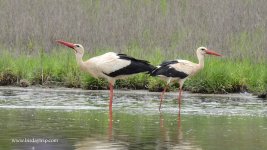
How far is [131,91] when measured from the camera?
1883 cm

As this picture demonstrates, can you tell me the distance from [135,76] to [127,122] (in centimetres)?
639

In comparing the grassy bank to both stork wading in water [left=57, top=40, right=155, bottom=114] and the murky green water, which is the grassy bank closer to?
the murky green water

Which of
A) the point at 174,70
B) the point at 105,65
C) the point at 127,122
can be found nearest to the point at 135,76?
the point at 174,70

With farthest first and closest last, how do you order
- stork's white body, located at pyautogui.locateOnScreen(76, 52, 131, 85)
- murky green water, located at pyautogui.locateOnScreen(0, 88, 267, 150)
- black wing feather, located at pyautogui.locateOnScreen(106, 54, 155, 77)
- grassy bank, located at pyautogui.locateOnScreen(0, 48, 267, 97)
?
A: grassy bank, located at pyautogui.locateOnScreen(0, 48, 267, 97), stork's white body, located at pyautogui.locateOnScreen(76, 52, 131, 85), black wing feather, located at pyautogui.locateOnScreen(106, 54, 155, 77), murky green water, located at pyautogui.locateOnScreen(0, 88, 267, 150)

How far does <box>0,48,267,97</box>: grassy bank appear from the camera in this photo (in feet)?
61.4

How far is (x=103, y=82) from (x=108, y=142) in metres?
8.70

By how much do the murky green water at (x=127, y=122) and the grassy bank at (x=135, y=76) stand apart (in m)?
0.62

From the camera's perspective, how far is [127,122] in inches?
508

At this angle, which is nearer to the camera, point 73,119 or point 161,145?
point 161,145

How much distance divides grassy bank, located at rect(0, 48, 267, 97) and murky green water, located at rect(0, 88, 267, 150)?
62 cm

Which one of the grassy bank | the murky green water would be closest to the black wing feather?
the murky green water

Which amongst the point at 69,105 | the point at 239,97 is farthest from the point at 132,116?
the point at 239,97

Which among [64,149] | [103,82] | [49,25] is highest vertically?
[49,25]

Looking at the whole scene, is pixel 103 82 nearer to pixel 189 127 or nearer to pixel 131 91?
pixel 131 91
